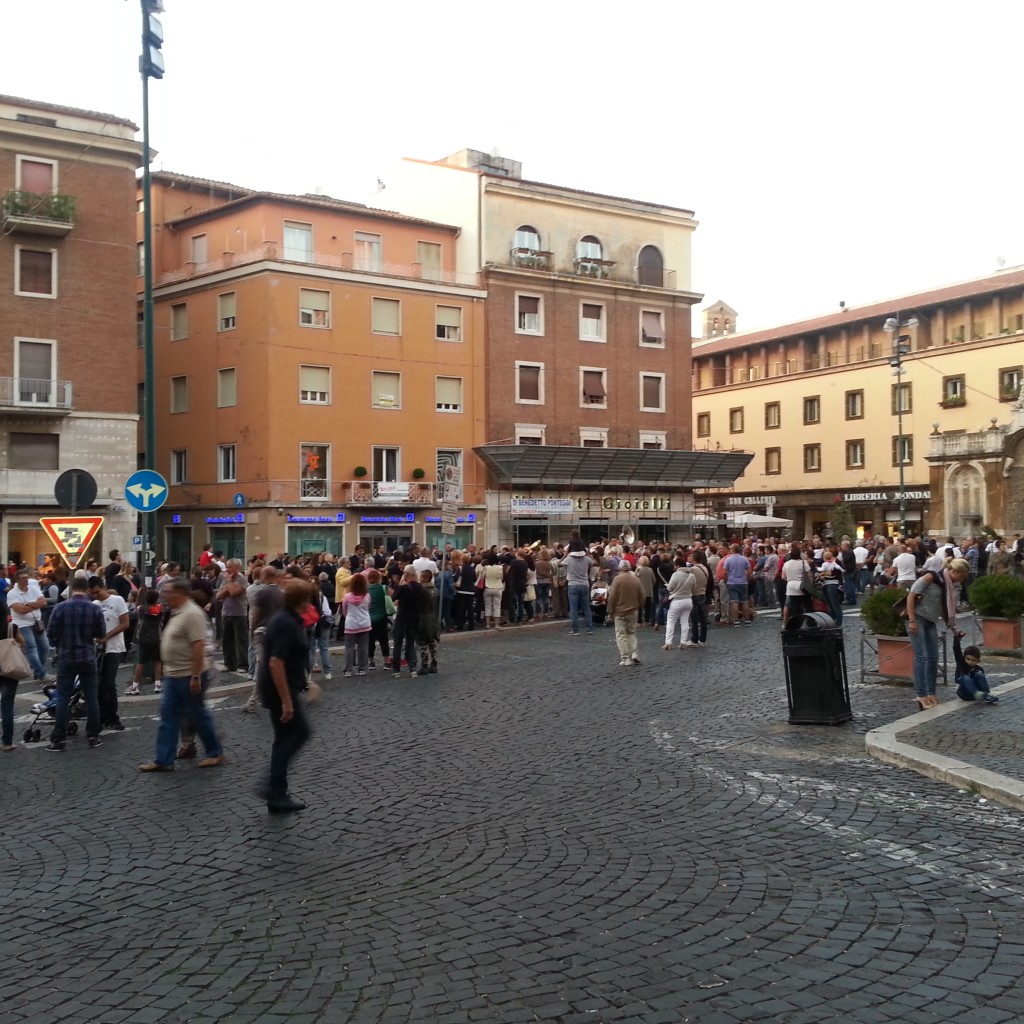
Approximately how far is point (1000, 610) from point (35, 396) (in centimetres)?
2931

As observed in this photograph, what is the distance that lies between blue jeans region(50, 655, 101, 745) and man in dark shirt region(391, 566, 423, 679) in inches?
216

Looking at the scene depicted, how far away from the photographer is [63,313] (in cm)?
3544

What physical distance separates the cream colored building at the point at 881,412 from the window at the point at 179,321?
88.9ft

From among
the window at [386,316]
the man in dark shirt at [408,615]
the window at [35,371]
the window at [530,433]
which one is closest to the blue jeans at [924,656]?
the man in dark shirt at [408,615]

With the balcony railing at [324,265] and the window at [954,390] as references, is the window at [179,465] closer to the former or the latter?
the balcony railing at [324,265]

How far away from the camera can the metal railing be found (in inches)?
1352

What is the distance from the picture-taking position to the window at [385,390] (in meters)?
42.7

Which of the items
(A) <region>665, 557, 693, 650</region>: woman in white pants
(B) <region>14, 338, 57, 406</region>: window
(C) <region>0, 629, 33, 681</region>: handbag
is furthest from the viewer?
(B) <region>14, 338, 57, 406</region>: window

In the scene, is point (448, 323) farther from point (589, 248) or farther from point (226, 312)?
point (226, 312)

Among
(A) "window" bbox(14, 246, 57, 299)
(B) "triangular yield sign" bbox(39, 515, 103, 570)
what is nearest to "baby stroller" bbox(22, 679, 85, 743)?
(B) "triangular yield sign" bbox(39, 515, 103, 570)

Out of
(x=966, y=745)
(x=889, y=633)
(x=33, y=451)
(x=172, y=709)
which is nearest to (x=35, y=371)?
(x=33, y=451)

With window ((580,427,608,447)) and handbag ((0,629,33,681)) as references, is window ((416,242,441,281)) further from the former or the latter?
handbag ((0,629,33,681))

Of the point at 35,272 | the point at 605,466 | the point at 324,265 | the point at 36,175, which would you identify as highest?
the point at 36,175

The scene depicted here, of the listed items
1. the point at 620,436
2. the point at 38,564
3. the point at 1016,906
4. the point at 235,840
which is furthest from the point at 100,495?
the point at 1016,906
